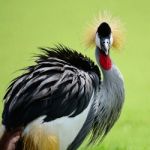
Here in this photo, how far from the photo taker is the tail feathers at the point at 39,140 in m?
1.84

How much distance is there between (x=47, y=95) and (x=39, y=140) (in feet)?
0.57

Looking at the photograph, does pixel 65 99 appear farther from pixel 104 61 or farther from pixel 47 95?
pixel 104 61

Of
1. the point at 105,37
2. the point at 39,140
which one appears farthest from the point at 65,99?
the point at 105,37

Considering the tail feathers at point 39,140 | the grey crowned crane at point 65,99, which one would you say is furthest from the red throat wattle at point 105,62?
the tail feathers at point 39,140

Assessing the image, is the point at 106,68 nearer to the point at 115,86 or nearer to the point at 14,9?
the point at 115,86

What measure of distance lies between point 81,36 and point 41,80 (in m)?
0.36

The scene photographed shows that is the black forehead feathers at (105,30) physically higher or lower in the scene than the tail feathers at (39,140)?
higher

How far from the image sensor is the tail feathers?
1844mm

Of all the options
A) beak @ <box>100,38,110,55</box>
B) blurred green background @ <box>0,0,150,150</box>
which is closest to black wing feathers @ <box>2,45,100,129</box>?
beak @ <box>100,38,110,55</box>

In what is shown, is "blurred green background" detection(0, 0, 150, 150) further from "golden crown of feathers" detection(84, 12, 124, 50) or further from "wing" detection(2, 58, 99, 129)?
"wing" detection(2, 58, 99, 129)

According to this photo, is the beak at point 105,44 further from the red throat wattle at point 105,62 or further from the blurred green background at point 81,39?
the blurred green background at point 81,39

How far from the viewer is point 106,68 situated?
206 centimetres

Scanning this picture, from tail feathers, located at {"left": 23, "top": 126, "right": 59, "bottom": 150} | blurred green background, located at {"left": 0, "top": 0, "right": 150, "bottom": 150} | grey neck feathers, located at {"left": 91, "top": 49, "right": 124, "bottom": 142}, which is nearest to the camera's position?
tail feathers, located at {"left": 23, "top": 126, "right": 59, "bottom": 150}

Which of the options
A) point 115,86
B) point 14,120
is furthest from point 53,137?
point 115,86
